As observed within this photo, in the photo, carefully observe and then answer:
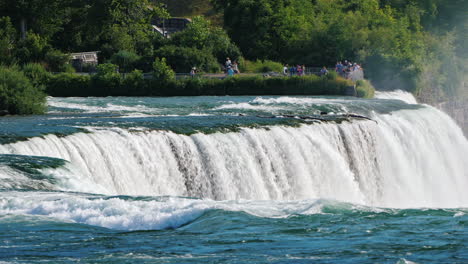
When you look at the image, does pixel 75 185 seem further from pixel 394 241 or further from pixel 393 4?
pixel 393 4

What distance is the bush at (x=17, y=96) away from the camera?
107ft

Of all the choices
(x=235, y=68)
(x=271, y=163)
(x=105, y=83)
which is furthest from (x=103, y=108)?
(x=235, y=68)

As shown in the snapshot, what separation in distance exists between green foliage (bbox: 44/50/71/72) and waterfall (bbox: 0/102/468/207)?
25.4m

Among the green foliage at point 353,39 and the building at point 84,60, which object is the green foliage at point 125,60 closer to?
the building at point 84,60

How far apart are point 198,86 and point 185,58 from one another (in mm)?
6483

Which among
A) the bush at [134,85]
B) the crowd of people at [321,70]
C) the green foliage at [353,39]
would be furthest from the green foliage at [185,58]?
the green foliage at [353,39]

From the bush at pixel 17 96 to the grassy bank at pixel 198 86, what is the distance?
1410 cm

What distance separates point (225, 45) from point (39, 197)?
44456 millimetres

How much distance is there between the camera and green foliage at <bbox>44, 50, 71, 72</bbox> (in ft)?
180

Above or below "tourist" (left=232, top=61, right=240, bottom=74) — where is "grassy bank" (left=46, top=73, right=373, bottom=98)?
below

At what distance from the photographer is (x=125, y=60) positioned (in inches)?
2205

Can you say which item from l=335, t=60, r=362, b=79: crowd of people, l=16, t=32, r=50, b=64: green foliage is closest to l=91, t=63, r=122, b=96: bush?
l=16, t=32, r=50, b=64: green foliage

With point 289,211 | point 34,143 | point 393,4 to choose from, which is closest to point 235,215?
point 289,211

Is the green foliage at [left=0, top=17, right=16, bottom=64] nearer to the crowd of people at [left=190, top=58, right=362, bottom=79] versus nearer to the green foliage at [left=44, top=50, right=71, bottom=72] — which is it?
the green foliage at [left=44, top=50, right=71, bottom=72]
